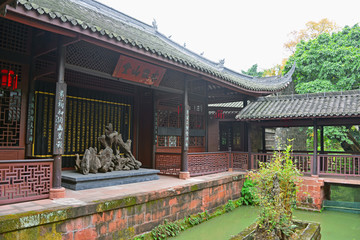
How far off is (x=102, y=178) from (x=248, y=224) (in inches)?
137

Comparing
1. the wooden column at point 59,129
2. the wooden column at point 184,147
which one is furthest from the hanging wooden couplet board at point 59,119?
the wooden column at point 184,147

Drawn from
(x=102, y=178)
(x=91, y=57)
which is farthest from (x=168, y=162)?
(x=91, y=57)

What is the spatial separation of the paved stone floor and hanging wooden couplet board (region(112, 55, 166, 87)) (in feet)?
7.84

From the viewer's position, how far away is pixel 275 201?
4461 mm

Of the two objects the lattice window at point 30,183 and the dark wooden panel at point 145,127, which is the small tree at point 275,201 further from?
the dark wooden panel at point 145,127

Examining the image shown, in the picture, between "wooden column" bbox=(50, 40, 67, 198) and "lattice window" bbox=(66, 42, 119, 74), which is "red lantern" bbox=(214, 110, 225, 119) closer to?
"lattice window" bbox=(66, 42, 119, 74)

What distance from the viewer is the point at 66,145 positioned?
279 inches

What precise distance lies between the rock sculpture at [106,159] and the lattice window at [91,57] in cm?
179

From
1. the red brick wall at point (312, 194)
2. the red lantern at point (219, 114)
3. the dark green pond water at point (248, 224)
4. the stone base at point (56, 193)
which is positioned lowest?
the dark green pond water at point (248, 224)

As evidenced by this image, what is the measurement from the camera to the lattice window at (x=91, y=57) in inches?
221

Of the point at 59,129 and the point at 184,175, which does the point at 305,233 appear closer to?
the point at 184,175

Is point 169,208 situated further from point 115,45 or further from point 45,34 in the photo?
point 45,34

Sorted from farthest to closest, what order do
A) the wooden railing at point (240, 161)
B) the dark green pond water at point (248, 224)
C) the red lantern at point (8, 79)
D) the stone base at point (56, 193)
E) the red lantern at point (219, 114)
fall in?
the red lantern at point (219, 114) → the wooden railing at point (240, 161) → the dark green pond water at point (248, 224) → the red lantern at point (8, 79) → the stone base at point (56, 193)

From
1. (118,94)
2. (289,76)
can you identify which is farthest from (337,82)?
(118,94)
